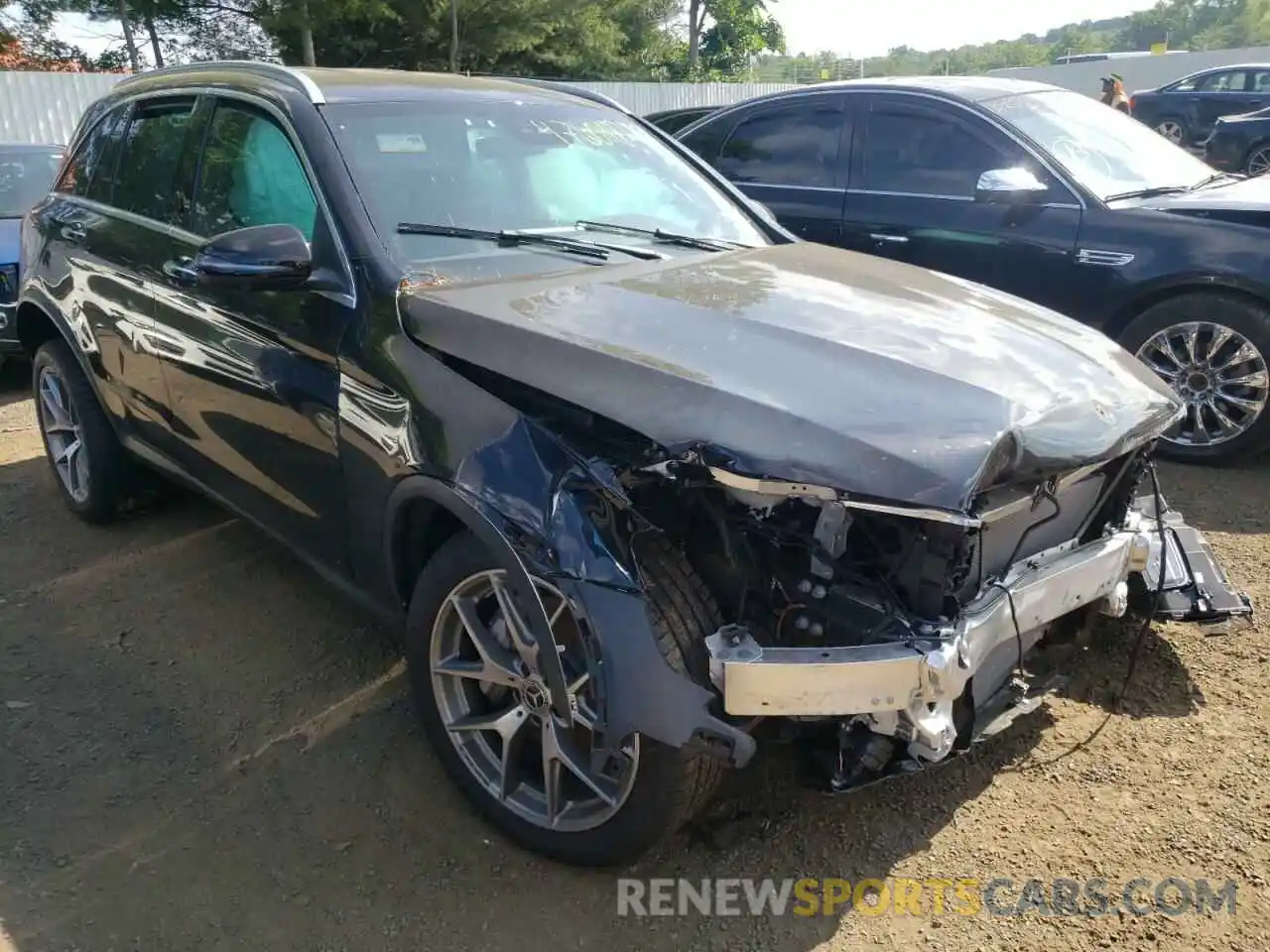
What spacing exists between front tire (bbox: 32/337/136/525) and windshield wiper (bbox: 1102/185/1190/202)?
16.6 ft

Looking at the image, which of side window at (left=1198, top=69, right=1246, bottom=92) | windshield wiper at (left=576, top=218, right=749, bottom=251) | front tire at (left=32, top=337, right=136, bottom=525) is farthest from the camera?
side window at (left=1198, top=69, right=1246, bottom=92)

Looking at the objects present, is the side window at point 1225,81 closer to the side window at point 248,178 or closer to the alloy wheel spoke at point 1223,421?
the alloy wheel spoke at point 1223,421

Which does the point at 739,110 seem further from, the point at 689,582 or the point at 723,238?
the point at 689,582

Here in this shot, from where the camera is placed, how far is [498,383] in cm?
254

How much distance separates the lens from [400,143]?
10.6 feet

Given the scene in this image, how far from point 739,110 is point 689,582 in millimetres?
5288

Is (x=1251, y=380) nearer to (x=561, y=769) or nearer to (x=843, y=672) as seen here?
(x=843, y=672)

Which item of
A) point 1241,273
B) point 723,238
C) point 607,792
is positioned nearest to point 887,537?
point 607,792

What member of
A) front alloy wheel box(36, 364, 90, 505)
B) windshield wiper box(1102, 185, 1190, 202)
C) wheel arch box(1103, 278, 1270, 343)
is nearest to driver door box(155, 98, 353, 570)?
front alloy wheel box(36, 364, 90, 505)

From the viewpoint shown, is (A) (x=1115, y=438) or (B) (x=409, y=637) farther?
(B) (x=409, y=637)

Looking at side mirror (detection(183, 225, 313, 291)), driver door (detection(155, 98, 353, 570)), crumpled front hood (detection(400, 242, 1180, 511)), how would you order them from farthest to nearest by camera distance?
driver door (detection(155, 98, 353, 570)) → side mirror (detection(183, 225, 313, 291)) → crumpled front hood (detection(400, 242, 1180, 511))

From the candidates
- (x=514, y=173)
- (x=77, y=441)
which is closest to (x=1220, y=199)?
(x=514, y=173)

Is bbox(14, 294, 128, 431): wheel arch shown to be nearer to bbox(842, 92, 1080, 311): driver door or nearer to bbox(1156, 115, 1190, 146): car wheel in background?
bbox(842, 92, 1080, 311): driver door

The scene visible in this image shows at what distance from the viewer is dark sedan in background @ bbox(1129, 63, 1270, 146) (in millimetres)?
17453
